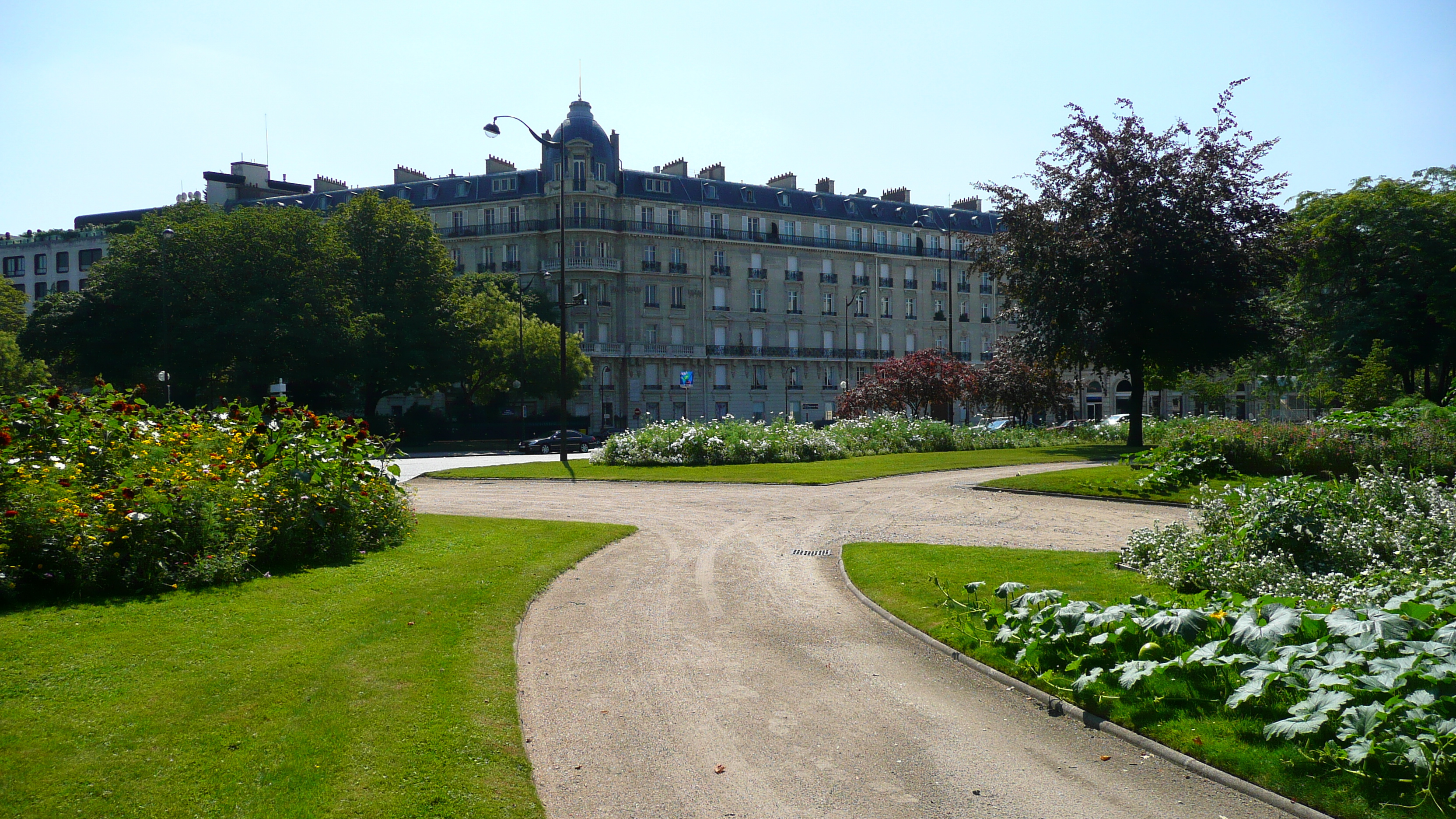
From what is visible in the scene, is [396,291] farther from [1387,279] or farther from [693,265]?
[1387,279]

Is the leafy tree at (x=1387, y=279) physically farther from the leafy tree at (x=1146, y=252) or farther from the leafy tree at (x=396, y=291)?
the leafy tree at (x=396, y=291)

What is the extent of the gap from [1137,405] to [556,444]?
27890 mm

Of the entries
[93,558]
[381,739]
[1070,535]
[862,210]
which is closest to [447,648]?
[381,739]

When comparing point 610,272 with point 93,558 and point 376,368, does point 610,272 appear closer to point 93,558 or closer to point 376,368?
point 376,368

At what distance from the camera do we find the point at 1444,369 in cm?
4428

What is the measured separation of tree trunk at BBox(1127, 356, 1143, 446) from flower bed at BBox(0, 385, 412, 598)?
3116 centimetres

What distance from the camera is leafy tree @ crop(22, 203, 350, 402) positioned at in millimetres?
48938

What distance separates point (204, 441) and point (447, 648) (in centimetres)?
528

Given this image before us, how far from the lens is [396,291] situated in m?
54.9

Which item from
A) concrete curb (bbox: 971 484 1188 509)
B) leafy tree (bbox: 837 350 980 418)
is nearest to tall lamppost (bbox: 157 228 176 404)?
leafy tree (bbox: 837 350 980 418)

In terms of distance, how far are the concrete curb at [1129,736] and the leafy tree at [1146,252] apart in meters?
28.9

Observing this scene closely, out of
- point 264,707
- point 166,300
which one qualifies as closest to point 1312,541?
point 264,707

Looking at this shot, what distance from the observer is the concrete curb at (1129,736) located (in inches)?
193

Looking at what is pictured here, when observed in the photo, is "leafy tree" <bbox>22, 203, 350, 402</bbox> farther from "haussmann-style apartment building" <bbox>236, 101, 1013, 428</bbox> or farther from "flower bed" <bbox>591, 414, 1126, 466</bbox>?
"flower bed" <bbox>591, 414, 1126, 466</bbox>
